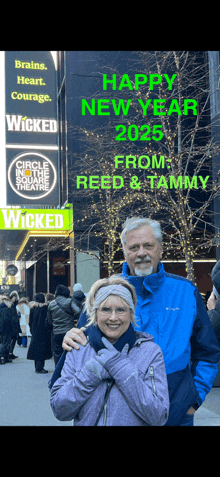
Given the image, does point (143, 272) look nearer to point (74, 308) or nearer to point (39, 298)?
point (74, 308)

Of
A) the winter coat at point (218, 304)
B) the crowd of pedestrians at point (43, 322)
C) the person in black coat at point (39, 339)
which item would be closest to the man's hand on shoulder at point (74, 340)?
the winter coat at point (218, 304)

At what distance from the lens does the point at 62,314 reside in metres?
11.2

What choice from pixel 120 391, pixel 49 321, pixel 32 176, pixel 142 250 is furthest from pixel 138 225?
pixel 32 176

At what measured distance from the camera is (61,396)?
2410 mm

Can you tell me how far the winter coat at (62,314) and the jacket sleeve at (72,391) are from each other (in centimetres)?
859

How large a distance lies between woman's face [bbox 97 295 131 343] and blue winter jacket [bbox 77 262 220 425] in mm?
217

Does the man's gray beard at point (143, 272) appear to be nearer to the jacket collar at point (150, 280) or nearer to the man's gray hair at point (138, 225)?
the jacket collar at point (150, 280)

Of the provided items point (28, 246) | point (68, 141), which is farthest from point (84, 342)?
point (28, 246)

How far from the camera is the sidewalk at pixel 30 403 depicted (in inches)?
281

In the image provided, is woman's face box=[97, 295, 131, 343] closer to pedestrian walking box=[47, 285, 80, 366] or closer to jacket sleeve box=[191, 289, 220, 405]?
jacket sleeve box=[191, 289, 220, 405]

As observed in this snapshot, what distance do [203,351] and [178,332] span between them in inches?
11.6

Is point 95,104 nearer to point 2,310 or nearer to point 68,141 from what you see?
point 68,141
